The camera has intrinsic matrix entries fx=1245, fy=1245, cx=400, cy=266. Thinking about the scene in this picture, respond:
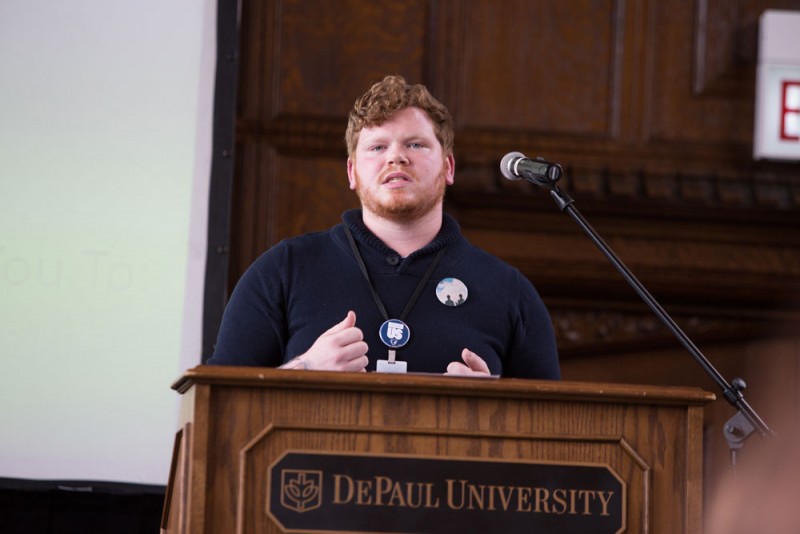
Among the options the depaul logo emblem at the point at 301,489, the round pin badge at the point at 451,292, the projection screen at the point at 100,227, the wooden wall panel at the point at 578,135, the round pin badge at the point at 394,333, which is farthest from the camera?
the wooden wall panel at the point at 578,135

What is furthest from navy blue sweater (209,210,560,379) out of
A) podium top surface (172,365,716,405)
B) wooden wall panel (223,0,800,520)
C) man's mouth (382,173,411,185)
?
wooden wall panel (223,0,800,520)

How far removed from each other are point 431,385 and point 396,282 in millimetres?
783

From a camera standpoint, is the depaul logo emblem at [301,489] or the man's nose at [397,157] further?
the man's nose at [397,157]

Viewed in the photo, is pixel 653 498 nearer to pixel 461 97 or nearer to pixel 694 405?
pixel 694 405

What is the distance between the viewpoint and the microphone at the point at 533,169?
2277 millimetres

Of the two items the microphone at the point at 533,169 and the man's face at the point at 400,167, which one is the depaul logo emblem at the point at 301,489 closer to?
the microphone at the point at 533,169

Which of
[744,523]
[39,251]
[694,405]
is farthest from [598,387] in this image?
[39,251]

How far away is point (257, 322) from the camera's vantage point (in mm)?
2516

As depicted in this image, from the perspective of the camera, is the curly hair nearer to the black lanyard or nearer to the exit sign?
the black lanyard

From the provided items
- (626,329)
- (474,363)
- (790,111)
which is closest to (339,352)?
(474,363)

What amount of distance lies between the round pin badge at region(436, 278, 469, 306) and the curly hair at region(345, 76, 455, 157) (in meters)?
0.33

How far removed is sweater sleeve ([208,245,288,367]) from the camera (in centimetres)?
249

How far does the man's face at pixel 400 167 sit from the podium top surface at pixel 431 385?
0.85 metres

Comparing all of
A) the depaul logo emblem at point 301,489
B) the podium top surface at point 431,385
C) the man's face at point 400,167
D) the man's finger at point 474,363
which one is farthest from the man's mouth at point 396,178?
the depaul logo emblem at point 301,489
